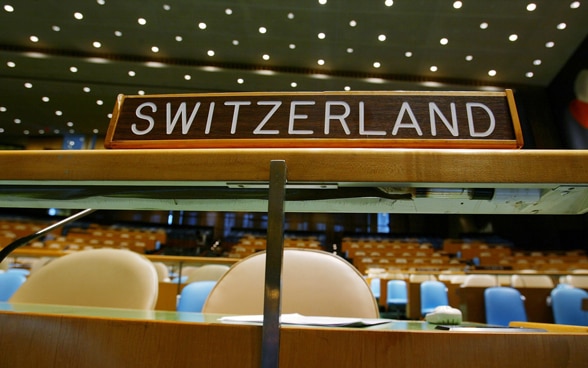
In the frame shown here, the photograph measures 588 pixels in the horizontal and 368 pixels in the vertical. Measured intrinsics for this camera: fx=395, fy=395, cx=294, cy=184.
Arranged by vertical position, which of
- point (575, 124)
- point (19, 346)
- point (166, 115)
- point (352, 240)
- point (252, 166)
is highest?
point (575, 124)

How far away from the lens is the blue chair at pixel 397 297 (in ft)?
15.1

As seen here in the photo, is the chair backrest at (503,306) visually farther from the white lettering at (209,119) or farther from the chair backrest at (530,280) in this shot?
the white lettering at (209,119)

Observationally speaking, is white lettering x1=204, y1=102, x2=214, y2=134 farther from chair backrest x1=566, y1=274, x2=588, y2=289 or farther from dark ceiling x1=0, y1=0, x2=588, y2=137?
dark ceiling x1=0, y1=0, x2=588, y2=137

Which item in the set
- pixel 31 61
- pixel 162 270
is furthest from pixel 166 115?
pixel 31 61

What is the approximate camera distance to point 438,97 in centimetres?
52


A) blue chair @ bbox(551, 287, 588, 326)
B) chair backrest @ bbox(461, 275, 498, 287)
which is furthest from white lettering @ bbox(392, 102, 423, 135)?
chair backrest @ bbox(461, 275, 498, 287)

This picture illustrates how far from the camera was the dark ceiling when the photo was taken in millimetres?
6441

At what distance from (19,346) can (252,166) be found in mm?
301

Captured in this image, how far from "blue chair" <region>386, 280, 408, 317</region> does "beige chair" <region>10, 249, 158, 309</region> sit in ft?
13.1

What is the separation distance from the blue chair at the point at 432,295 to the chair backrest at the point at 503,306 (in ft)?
3.52

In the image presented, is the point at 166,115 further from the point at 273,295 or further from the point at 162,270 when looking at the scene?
the point at 162,270

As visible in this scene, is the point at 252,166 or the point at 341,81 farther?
the point at 341,81

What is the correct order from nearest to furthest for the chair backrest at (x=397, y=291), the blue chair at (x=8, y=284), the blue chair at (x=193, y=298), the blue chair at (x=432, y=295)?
1. the blue chair at (x=193, y=298)
2. the blue chair at (x=8, y=284)
3. the blue chair at (x=432, y=295)
4. the chair backrest at (x=397, y=291)

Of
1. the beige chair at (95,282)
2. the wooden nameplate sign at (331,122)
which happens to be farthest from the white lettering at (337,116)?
the beige chair at (95,282)
